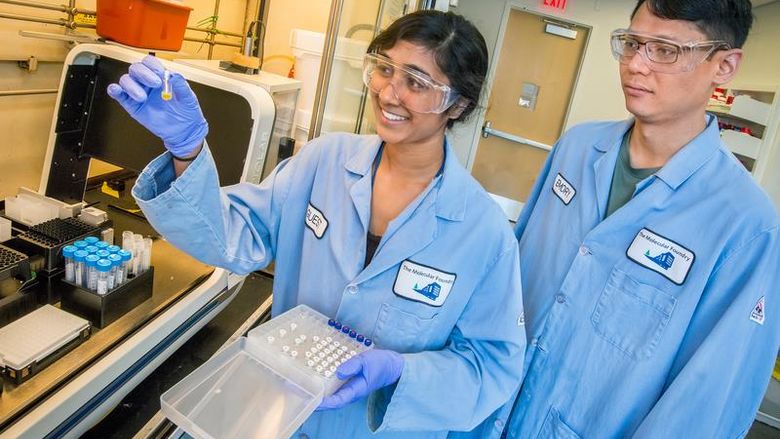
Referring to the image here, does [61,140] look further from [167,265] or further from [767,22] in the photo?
[767,22]

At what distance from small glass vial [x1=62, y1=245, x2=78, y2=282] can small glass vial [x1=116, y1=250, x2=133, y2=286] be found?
0.11 meters

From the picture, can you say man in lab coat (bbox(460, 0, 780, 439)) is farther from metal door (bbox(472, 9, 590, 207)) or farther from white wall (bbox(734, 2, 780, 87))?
metal door (bbox(472, 9, 590, 207))

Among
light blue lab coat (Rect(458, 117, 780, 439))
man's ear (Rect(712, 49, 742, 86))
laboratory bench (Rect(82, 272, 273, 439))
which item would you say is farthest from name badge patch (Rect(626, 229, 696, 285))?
laboratory bench (Rect(82, 272, 273, 439))

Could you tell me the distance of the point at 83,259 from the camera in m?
1.32

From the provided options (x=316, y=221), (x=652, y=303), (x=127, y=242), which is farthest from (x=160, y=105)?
(x=652, y=303)

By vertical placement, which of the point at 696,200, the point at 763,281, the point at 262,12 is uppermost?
the point at 262,12

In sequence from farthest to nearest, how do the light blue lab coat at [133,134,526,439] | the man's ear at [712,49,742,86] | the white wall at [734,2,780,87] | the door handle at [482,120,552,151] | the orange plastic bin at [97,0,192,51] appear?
the door handle at [482,120,552,151]
the white wall at [734,2,780,87]
the orange plastic bin at [97,0,192,51]
the man's ear at [712,49,742,86]
the light blue lab coat at [133,134,526,439]

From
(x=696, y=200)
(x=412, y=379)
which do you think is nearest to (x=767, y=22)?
(x=696, y=200)

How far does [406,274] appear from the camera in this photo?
3.08 feet

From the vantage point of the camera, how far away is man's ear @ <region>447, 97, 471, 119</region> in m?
0.99

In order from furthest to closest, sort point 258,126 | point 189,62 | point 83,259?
point 189,62
point 258,126
point 83,259

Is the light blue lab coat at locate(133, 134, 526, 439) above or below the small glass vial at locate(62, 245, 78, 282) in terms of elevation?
above

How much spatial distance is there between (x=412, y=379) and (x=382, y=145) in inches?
19.9

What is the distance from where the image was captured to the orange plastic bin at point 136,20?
1741mm
